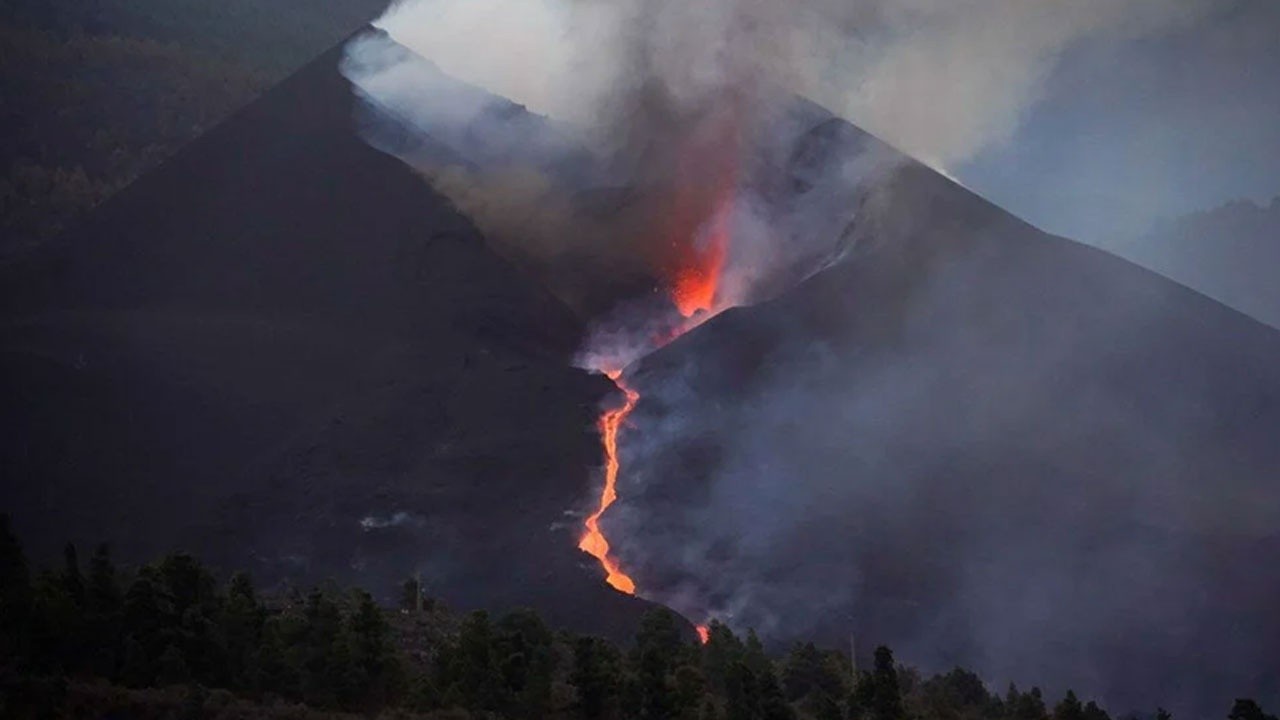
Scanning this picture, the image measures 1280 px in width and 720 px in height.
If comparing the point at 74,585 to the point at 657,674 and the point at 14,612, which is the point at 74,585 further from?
the point at 657,674

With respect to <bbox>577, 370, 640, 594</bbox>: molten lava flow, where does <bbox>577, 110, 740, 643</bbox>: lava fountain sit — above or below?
above

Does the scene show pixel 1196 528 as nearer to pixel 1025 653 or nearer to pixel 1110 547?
pixel 1110 547

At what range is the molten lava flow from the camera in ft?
159

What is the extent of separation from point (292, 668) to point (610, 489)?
22031mm

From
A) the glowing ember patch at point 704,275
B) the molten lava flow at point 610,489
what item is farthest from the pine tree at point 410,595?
the glowing ember patch at point 704,275

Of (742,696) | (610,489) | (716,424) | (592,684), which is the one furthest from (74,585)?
(716,424)

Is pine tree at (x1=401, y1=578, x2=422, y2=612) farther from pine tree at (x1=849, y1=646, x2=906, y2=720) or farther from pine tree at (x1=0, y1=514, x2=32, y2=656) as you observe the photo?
pine tree at (x1=849, y1=646, x2=906, y2=720)

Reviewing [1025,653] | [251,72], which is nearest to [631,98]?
[1025,653]

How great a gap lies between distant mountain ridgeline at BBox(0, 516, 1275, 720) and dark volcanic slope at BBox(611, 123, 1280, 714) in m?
11.7

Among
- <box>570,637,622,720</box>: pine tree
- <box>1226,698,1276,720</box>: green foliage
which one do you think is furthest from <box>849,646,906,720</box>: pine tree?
<box>1226,698,1276,720</box>: green foliage

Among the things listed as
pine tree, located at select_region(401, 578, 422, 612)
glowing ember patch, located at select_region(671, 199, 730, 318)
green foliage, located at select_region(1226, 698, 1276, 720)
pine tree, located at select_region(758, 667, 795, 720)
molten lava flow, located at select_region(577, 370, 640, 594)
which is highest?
glowing ember patch, located at select_region(671, 199, 730, 318)

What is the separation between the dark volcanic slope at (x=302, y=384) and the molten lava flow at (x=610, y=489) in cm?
71

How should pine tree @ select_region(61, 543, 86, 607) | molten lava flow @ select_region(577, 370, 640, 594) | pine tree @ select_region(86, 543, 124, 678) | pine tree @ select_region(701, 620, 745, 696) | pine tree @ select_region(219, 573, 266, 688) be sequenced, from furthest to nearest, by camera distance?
molten lava flow @ select_region(577, 370, 640, 594) < pine tree @ select_region(701, 620, 745, 696) < pine tree @ select_region(61, 543, 86, 607) < pine tree @ select_region(219, 573, 266, 688) < pine tree @ select_region(86, 543, 124, 678)

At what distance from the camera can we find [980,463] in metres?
51.8
